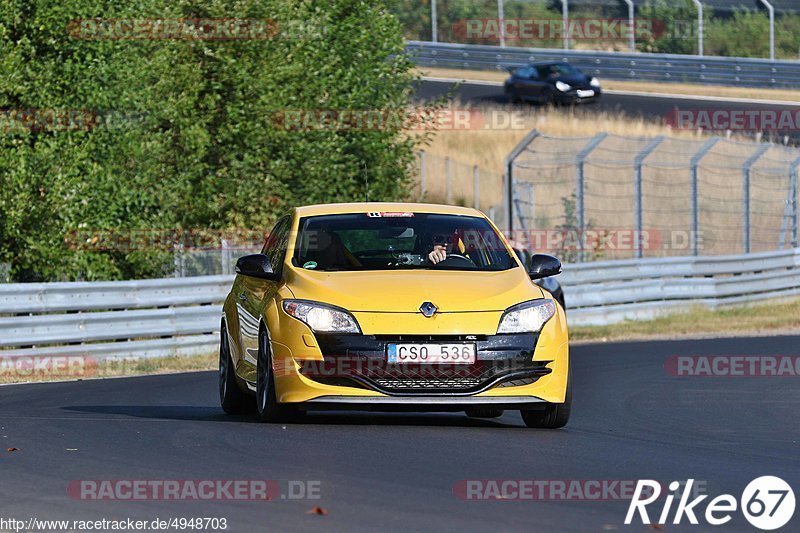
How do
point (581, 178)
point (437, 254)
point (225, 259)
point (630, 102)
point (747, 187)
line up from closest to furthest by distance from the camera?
1. point (437, 254)
2. point (225, 259)
3. point (581, 178)
4. point (747, 187)
5. point (630, 102)

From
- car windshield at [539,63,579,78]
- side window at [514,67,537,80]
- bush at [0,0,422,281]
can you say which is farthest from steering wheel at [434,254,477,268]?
car windshield at [539,63,579,78]

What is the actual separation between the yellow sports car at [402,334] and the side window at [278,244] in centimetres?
12

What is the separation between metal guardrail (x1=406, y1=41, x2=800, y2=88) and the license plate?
1628 inches

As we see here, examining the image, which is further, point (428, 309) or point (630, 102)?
point (630, 102)

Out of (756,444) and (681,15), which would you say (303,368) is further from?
(681,15)

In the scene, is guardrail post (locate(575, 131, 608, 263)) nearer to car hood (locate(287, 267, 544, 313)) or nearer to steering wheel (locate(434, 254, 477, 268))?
steering wheel (locate(434, 254, 477, 268))

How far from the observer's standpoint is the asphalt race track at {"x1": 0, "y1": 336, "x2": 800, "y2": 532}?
279 inches

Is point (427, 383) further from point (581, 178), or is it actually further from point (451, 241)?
point (581, 178)

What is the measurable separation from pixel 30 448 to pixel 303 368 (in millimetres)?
1708

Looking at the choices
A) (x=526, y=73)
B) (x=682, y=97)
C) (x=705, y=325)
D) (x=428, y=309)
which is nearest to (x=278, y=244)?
(x=428, y=309)

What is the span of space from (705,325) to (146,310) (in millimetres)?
9557

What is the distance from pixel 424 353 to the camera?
32.6 ft

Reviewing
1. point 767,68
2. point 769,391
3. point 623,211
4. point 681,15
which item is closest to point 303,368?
point 769,391

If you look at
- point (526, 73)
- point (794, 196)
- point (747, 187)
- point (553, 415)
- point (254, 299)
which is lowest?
point (794, 196)
